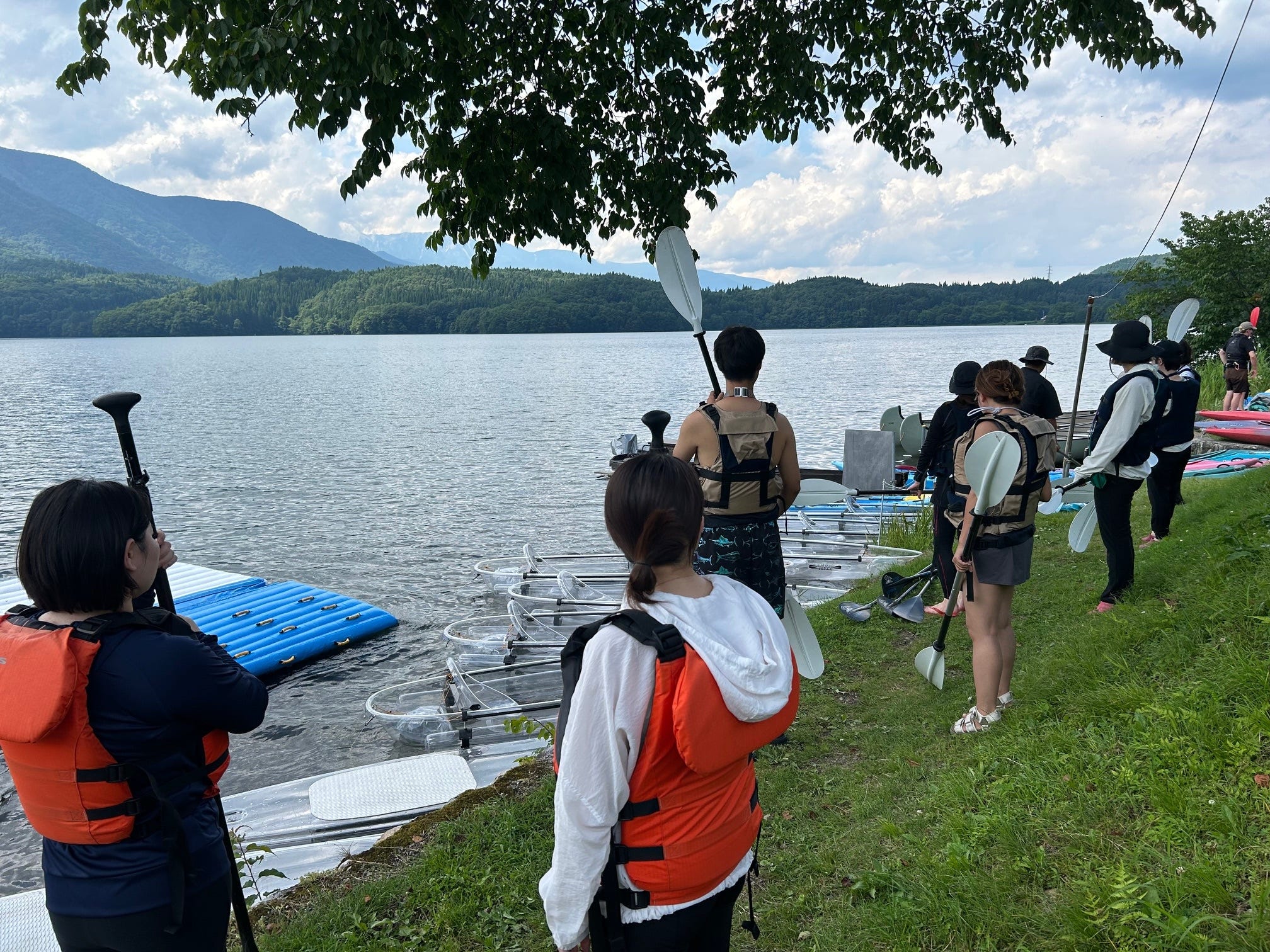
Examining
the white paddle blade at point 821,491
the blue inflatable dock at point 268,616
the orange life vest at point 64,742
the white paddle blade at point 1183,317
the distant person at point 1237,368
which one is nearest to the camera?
the orange life vest at point 64,742

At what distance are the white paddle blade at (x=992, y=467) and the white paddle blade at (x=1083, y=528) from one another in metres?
3.52

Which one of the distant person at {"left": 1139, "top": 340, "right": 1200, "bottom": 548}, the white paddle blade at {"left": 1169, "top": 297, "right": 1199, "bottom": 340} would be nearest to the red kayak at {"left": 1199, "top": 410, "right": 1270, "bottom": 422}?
the white paddle blade at {"left": 1169, "top": 297, "right": 1199, "bottom": 340}

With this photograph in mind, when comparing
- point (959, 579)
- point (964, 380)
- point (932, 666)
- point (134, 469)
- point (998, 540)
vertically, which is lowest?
point (932, 666)

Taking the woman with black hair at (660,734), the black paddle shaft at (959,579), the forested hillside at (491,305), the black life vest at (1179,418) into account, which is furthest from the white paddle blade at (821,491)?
the forested hillside at (491,305)

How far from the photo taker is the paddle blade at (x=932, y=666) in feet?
19.6

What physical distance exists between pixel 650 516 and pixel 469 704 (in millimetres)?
6971

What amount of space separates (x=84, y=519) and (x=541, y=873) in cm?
302

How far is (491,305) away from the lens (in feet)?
567

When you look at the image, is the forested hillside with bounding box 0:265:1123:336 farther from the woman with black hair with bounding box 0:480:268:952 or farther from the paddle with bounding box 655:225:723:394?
the woman with black hair with bounding box 0:480:268:952

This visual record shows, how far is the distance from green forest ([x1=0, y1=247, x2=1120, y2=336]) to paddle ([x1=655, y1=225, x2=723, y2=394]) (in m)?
157

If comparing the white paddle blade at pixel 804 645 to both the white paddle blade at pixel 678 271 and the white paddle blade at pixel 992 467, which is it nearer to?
the white paddle blade at pixel 992 467

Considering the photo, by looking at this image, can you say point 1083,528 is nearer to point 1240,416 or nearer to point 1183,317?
point 1183,317

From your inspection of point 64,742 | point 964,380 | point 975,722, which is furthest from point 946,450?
point 64,742

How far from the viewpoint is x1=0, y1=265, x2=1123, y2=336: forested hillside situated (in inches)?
6614
